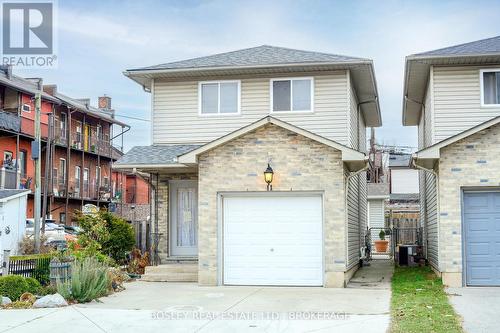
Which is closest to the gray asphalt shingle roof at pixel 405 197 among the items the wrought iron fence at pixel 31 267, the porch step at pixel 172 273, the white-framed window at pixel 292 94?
the white-framed window at pixel 292 94

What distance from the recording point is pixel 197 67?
19.2 meters

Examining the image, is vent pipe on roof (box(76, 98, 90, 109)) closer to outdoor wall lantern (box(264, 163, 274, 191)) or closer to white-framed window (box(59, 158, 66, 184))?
white-framed window (box(59, 158, 66, 184))

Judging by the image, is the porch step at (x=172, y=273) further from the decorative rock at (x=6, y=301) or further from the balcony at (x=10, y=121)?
the balcony at (x=10, y=121)

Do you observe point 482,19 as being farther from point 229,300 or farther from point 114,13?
point 229,300

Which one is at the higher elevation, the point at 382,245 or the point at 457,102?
the point at 457,102

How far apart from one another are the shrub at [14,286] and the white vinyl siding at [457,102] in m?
11.1

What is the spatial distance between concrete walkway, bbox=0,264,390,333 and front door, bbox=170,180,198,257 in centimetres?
381

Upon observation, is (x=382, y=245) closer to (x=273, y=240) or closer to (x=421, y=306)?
(x=273, y=240)

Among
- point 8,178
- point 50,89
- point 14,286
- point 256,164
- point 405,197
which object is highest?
point 50,89

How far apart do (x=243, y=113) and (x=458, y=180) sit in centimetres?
678

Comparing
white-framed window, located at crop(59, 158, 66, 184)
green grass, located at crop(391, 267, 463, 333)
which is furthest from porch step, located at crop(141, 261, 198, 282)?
white-framed window, located at crop(59, 158, 66, 184)

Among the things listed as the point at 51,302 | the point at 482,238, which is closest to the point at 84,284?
the point at 51,302

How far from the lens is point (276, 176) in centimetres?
1630

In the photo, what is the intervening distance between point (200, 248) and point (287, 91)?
18.7ft
